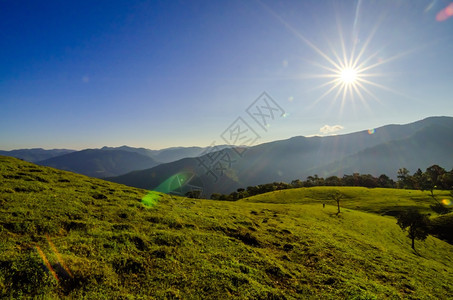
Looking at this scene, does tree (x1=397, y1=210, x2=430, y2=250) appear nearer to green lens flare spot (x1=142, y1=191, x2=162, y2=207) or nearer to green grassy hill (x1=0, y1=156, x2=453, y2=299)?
green grassy hill (x1=0, y1=156, x2=453, y2=299)

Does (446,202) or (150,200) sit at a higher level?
(150,200)

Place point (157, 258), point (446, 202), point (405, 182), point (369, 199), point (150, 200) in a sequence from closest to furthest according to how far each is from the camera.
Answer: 1. point (157, 258)
2. point (150, 200)
3. point (446, 202)
4. point (369, 199)
5. point (405, 182)

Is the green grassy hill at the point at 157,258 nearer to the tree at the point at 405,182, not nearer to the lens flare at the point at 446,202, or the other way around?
the lens flare at the point at 446,202

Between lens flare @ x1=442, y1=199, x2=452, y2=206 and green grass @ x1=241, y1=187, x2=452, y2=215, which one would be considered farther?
lens flare @ x1=442, y1=199, x2=452, y2=206

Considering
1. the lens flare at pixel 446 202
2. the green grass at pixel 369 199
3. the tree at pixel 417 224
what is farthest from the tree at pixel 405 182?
the tree at pixel 417 224

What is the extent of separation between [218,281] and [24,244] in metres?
11.4

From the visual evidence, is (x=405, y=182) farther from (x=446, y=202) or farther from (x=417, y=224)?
(x=417, y=224)

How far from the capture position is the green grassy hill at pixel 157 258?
30.2ft

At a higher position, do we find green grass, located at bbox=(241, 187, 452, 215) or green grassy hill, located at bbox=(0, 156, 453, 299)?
green grassy hill, located at bbox=(0, 156, 453, 299)

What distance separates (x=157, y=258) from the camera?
488 inches

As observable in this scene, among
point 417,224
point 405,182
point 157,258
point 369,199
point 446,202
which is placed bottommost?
point 369,199

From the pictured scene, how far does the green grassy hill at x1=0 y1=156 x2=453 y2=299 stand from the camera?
922cm

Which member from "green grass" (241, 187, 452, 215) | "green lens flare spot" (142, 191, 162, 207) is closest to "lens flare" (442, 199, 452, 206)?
"green grass" (241, 187, 452, 215)

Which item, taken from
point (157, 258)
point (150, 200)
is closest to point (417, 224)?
point (157, 258)
